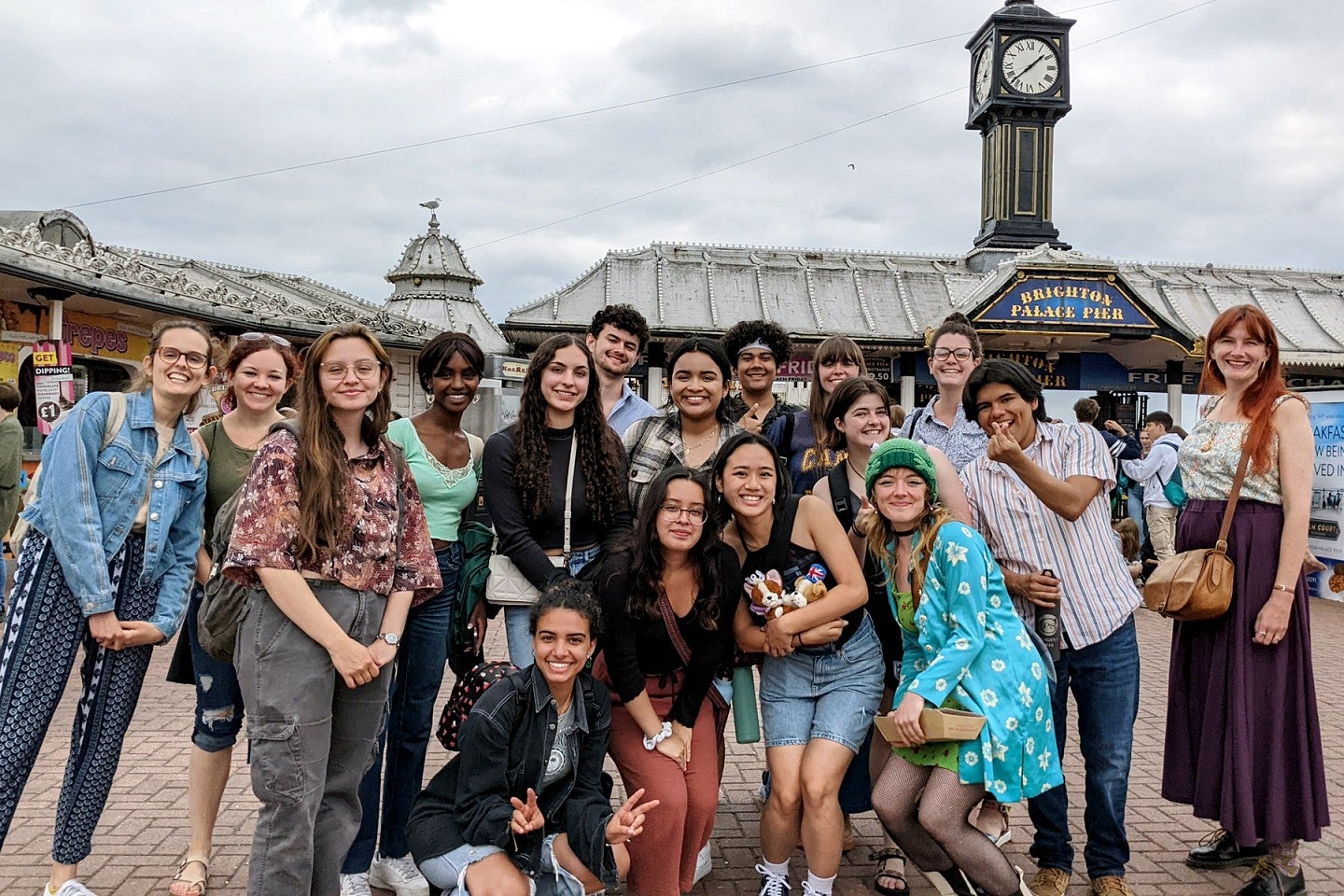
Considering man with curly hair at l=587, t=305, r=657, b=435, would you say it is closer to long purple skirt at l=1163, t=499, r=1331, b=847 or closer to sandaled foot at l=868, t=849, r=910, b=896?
sandaled foot at l=868, t=849, r=910, b=896

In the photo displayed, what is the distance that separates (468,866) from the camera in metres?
3.06

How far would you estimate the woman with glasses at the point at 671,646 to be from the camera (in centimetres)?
353

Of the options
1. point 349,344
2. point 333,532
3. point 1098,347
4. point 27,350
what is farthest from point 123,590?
point 1098,347

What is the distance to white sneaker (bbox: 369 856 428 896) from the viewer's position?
373 cm

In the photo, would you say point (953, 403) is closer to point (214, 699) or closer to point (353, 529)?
point (353, 529)

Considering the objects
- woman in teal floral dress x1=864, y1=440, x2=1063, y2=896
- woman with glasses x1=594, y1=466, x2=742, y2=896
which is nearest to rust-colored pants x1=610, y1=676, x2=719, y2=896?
woman with glasses x1=594, y1=466, x2=742, y2=896

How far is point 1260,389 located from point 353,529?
342 centimetres

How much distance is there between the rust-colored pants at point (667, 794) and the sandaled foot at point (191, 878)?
165cm

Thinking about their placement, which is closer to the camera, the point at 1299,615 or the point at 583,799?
the point at 583,799

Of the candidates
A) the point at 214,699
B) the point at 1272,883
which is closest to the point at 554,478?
the point at 214,699

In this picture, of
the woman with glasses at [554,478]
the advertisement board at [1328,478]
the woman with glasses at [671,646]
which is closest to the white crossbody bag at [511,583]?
the woman with glasses at [554,478]

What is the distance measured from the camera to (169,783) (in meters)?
4.98

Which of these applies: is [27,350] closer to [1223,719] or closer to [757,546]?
[757,546]

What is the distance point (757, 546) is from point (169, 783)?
3.45 m
